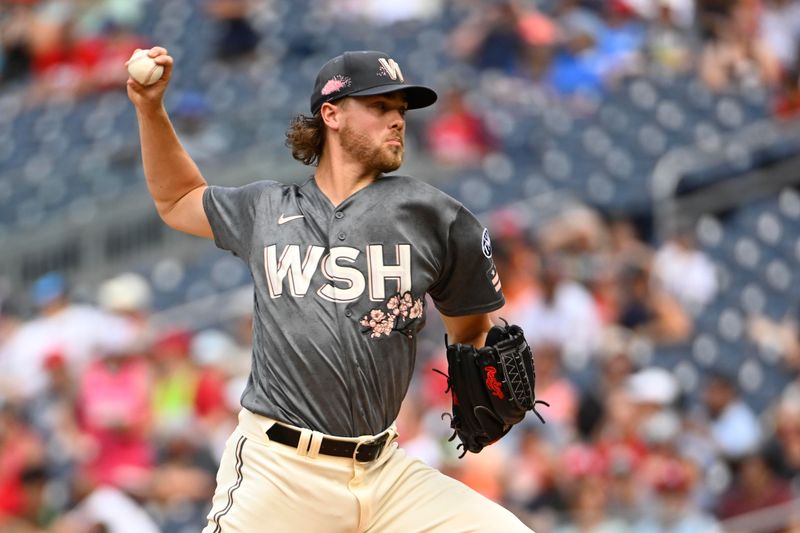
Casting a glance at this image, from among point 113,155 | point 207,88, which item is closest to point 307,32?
point 207,88

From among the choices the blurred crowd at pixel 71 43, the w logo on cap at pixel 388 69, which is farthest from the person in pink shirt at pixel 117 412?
the blurred crowd at pixel 71 43

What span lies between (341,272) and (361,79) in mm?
487

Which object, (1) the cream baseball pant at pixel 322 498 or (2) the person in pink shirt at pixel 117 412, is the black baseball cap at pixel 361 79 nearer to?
(1) the cream baseball pant at pixel 322 498

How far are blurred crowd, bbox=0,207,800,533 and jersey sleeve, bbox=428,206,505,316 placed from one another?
325cm

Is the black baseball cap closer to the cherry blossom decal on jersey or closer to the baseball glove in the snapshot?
the cherry blossom decal on jersey

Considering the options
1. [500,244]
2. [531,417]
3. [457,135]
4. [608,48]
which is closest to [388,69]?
[531,417]

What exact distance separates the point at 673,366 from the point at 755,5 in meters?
4.40

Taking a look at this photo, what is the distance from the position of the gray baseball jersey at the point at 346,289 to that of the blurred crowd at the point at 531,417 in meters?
3.22

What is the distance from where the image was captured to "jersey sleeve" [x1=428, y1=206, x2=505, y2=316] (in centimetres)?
378

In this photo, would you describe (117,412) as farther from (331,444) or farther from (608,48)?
(608,48)

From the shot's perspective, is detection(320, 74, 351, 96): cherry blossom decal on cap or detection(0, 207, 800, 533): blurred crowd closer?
detection(320, 74, 351, 96): cherry blossom decal on cap

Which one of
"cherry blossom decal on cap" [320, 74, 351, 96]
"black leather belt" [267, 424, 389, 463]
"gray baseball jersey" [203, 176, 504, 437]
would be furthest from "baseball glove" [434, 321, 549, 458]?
"cherry blossom decal on cap" [320, 74, 351, 96]

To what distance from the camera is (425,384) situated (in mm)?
8109

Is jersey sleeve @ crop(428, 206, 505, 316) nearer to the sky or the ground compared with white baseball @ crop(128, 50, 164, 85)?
nearer to the ground
